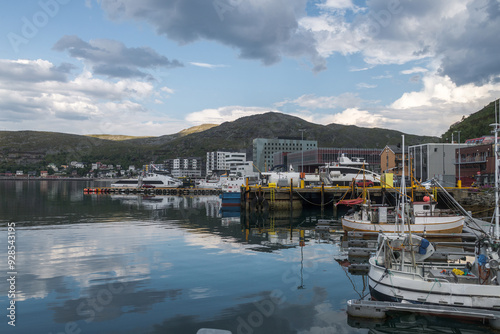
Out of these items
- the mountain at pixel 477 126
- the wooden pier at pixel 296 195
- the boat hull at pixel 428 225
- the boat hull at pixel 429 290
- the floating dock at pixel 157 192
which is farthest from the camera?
the mountain at pixel 477 126

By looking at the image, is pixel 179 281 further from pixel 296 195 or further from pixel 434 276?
pixel 296 195

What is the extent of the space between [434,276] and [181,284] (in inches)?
523

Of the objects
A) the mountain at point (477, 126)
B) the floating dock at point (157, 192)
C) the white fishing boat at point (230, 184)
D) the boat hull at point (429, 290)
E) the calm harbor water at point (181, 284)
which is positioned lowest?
the calm harbor water at point (181, 284)

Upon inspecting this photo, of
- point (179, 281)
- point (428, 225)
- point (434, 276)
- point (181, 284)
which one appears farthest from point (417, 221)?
point (181, 284)

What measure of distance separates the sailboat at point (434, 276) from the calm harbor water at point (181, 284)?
4.05 ft

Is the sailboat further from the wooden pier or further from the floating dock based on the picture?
the floating dock

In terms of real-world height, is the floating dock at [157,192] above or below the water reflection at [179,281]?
above

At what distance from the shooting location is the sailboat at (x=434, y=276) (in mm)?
16516

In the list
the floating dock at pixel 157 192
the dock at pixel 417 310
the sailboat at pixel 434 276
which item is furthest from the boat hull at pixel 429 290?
the floating dock at pixel 157 192

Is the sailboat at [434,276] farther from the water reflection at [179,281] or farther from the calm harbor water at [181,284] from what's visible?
the water reflection at [179,281]

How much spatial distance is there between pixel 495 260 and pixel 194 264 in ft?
57.5

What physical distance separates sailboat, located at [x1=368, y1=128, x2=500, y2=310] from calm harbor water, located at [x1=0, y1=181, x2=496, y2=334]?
124 cm

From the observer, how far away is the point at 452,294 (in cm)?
1677

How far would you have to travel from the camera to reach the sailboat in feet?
54.2
